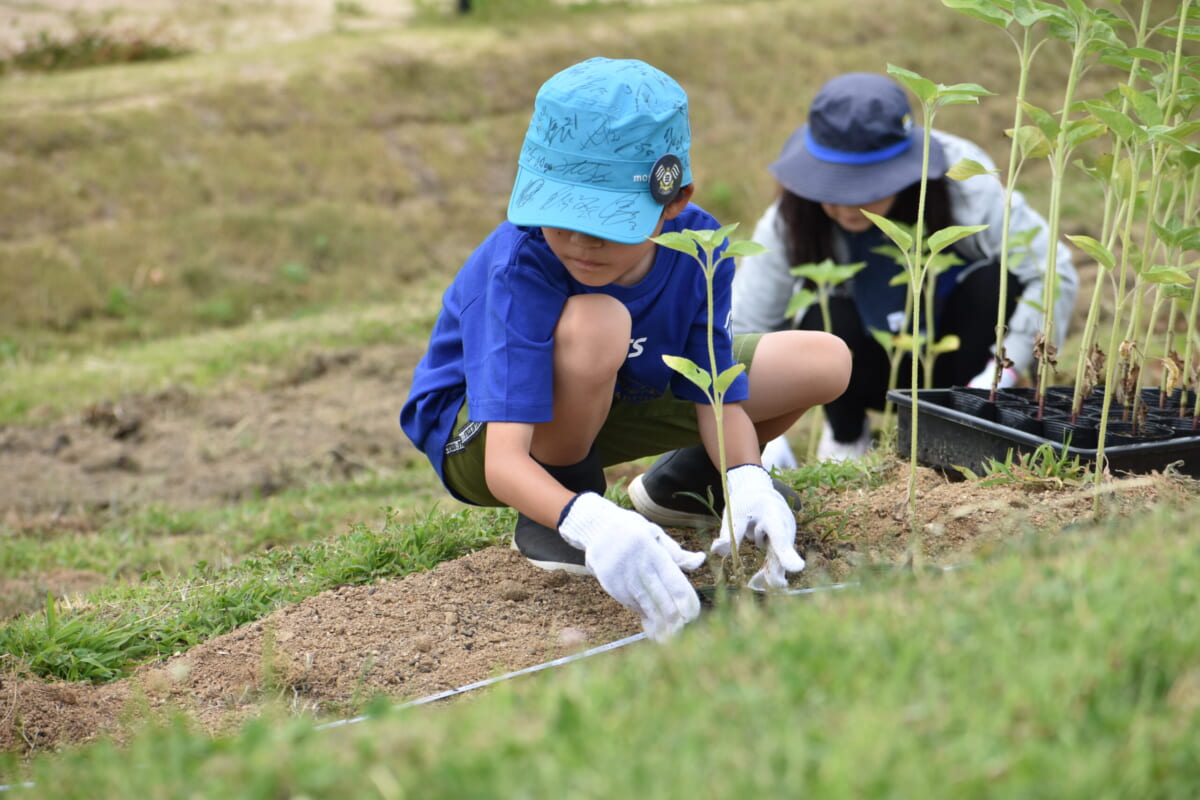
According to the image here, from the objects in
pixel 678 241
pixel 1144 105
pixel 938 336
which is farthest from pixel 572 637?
pixel 938 336

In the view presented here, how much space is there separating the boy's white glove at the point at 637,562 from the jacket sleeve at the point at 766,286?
81.1 inches

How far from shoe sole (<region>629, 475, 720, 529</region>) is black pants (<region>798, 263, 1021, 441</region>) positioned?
1.26m

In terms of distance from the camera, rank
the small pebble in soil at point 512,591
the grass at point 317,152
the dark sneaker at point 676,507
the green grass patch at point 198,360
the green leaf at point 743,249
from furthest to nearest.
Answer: the grass at point 317,152
the green grass patch at point 198,360
the dark sneaker at point 676,507
the small pebble in soil at point 512,591
the green leaf at point 743,249

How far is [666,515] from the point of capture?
267 cm

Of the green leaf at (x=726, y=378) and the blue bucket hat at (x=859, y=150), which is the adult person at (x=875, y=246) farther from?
the green leaf at (x=726, y=378)

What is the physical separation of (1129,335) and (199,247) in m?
5.18

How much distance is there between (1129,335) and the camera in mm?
2275

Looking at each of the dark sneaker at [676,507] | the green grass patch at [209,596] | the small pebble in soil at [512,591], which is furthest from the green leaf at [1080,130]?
the green grass patch at [209,596]

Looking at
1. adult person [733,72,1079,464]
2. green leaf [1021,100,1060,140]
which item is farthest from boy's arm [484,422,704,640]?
adult person [733,72,1079,464]

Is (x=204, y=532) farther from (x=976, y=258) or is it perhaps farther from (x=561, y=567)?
(x=976, y=258)

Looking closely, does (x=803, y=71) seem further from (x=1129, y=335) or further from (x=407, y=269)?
(x=1129, y=335)

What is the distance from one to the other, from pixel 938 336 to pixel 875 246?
403 mm

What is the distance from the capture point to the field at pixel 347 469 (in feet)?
3.85

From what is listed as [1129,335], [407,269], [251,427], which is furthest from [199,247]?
[1129,335]
